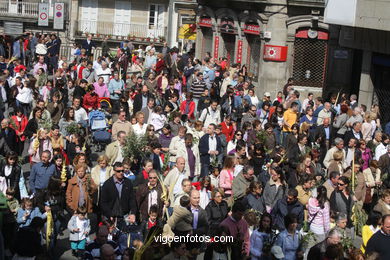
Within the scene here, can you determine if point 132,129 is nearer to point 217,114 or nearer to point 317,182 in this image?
point 217,114

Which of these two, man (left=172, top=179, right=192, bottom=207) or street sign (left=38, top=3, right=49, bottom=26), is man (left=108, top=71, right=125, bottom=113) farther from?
street sign (left=38, top=3, right=49, bottom=26)

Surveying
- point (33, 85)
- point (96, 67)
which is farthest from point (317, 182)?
point (96, 67)

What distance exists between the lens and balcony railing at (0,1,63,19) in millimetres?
50562

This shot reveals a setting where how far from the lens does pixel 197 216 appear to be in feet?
45.1

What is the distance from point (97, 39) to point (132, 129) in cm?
3161

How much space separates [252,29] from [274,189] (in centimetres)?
1963

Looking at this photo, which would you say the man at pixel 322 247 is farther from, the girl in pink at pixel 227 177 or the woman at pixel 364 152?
the woman at pixel 364 152

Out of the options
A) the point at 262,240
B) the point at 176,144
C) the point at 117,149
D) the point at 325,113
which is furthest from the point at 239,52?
the point at 262,240

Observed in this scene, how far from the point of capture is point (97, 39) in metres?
49.7

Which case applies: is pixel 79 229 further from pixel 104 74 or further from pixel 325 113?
pixel 104 74

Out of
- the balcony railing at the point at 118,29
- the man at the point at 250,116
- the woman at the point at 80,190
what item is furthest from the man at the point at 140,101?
the balcony railing at the point at 118,29

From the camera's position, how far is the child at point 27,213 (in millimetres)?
Result: 13805

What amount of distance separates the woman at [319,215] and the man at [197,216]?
1838mm

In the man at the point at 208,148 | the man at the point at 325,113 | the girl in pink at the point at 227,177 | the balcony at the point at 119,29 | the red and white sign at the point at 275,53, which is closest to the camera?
the girl in pink at the point at 227,177
